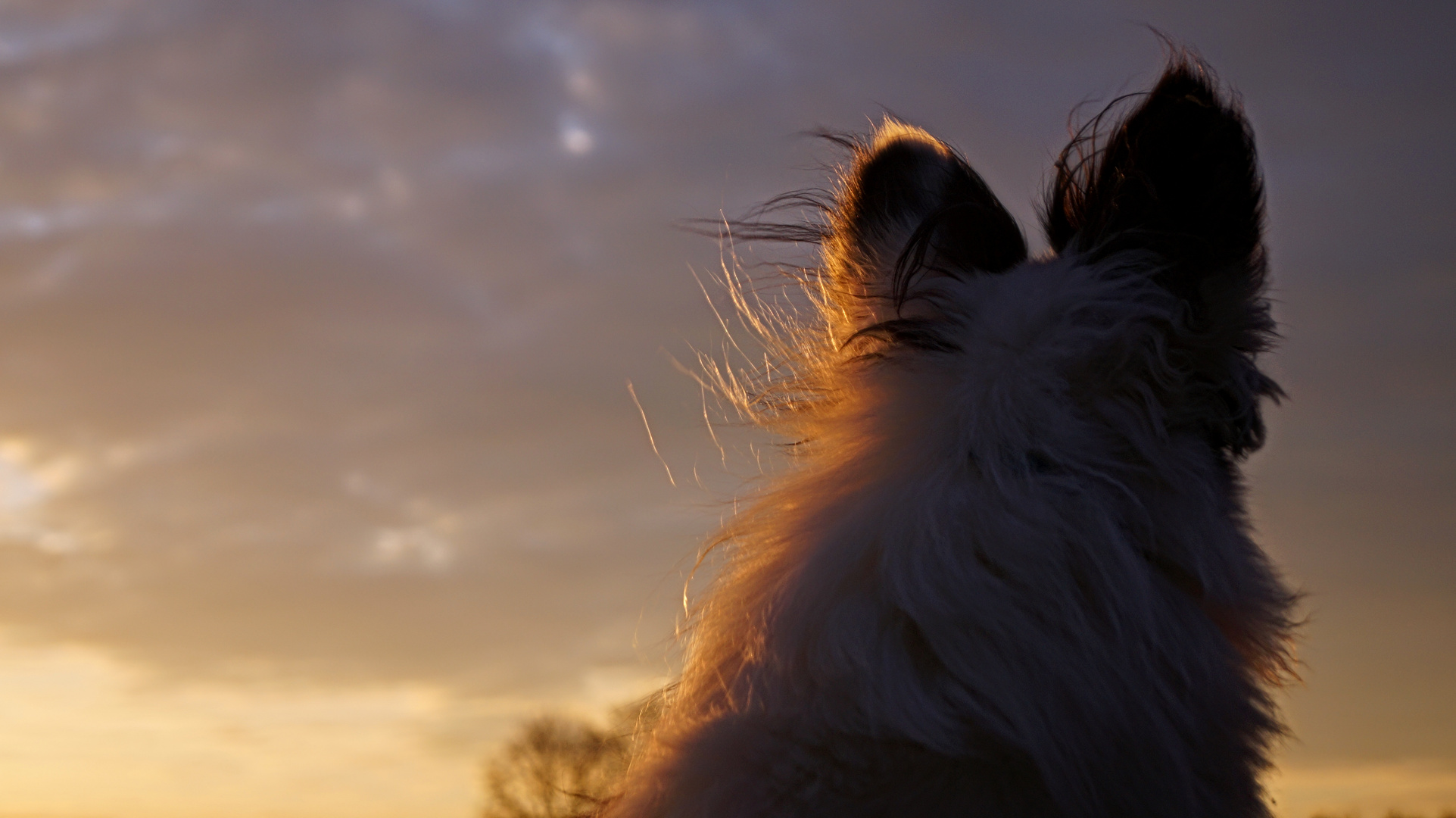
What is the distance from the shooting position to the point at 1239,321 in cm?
198

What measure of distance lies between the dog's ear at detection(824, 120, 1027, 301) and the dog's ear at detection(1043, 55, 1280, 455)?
0.26 meters

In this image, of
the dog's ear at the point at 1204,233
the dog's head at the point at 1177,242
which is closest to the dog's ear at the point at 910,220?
the dog's head at the point at 1177,242

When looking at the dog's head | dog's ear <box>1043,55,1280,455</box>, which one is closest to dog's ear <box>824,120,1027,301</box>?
the dog's head

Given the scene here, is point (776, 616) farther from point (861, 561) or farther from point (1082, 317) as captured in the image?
point (1082, 317)

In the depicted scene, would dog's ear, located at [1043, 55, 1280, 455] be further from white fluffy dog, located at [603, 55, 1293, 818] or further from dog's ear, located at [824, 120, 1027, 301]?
dog's ear, located at [824, 120, 1027, 301]

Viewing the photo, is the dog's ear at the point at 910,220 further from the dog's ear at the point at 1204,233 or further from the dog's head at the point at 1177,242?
the dog's ear at the point at 1204,233

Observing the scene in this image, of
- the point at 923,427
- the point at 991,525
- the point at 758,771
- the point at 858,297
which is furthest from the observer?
the point at 858,297

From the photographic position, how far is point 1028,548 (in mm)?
1693

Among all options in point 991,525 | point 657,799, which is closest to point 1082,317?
point 991,525

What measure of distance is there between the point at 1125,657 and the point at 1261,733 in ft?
1.11

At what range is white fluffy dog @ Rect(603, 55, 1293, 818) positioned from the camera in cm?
162

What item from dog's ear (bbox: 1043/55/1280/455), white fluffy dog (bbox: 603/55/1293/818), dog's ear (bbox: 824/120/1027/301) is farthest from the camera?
dog's ear (bbox: 824/120/1027/301)

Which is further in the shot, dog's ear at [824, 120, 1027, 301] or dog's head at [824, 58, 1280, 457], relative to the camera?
dog's ear at [824, 120, 1027, 301]

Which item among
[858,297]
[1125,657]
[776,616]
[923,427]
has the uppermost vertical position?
[858,297]
